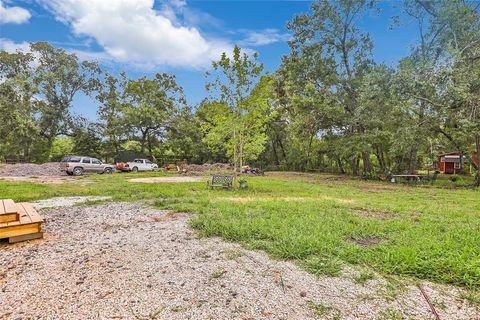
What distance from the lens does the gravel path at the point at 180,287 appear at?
2.46 metres

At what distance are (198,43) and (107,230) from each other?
39.1 feet

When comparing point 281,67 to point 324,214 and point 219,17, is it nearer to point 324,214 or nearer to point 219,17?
point 219,17

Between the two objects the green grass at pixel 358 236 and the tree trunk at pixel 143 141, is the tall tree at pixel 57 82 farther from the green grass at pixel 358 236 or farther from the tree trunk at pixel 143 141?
the green grass at pixel 358 236

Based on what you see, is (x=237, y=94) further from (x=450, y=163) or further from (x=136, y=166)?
(x=450, y=163)

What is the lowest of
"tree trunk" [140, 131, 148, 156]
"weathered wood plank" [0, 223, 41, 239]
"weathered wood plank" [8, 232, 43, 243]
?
"weathered wood plank" [8, 232, 43, 243]

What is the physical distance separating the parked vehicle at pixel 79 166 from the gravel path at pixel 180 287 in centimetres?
1726

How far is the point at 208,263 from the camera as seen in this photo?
11.4 ft

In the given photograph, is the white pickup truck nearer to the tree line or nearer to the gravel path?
the tree line

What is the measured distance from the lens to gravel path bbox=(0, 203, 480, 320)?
8.07ft

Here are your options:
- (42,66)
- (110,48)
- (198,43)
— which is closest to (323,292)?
(198,43)

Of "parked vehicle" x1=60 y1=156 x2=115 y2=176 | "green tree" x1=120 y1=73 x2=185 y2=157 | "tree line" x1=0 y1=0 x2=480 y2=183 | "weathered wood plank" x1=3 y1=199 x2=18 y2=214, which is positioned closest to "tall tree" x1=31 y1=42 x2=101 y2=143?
"tree line" x1=0 y1=0 x2=480 y2=183

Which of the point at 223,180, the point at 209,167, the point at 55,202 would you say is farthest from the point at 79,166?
the point at 223,180

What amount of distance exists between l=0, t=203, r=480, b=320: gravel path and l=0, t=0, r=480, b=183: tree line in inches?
319

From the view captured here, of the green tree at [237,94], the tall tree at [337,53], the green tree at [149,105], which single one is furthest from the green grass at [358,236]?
the green tree at [149,105]
